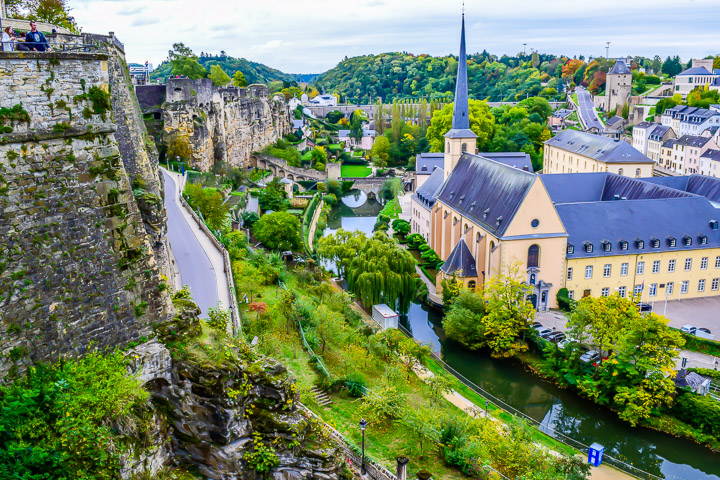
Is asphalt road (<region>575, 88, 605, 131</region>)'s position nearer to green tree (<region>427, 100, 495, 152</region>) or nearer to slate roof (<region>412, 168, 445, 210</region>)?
green tree (<region>427, 100, 495, 152</region>)

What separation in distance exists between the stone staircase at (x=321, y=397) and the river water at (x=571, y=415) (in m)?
9.69

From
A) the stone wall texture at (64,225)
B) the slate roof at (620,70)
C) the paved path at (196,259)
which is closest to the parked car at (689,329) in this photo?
the paved path at (196,259)

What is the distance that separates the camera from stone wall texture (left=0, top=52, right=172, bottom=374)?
9.71 meters

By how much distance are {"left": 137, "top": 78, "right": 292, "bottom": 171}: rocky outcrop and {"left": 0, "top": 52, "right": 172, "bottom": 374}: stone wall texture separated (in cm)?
3547

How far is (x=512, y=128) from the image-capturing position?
81.2 m

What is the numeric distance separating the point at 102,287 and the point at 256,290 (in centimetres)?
1409

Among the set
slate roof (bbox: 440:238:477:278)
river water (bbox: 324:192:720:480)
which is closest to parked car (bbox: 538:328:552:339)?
river water (bbox: 324:192:720:480)

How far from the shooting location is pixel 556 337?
29344 mm

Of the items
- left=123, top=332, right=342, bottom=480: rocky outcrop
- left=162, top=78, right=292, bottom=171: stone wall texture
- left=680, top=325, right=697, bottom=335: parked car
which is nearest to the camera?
left=123, top=332, right=342, bottom=480: rocky outcrop

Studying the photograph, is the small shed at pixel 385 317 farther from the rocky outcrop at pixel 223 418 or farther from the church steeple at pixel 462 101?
the church steeple at pixel 462 101

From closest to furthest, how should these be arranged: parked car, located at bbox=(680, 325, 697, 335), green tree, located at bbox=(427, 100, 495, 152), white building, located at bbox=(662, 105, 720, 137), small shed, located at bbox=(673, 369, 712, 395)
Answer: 1. small shed, located at bbox=(673, 369, 712, 395)
2. parked car, located at bbox=(680, 325, 697, 335)
3. green tree, located at bbox=(427, 100, 495, 152)
4. white building, located at bbox=(662, 105, 720, 137)

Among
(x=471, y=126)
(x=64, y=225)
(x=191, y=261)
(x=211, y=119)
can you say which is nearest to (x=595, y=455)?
(x=191, y=261)

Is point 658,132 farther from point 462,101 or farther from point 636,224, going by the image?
point 636,224

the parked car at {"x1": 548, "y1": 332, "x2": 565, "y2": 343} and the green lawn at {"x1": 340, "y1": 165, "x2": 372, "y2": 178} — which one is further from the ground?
the green lawn at {"x1": 340, "y1": 165, "x2": 372, "y2": 178}
